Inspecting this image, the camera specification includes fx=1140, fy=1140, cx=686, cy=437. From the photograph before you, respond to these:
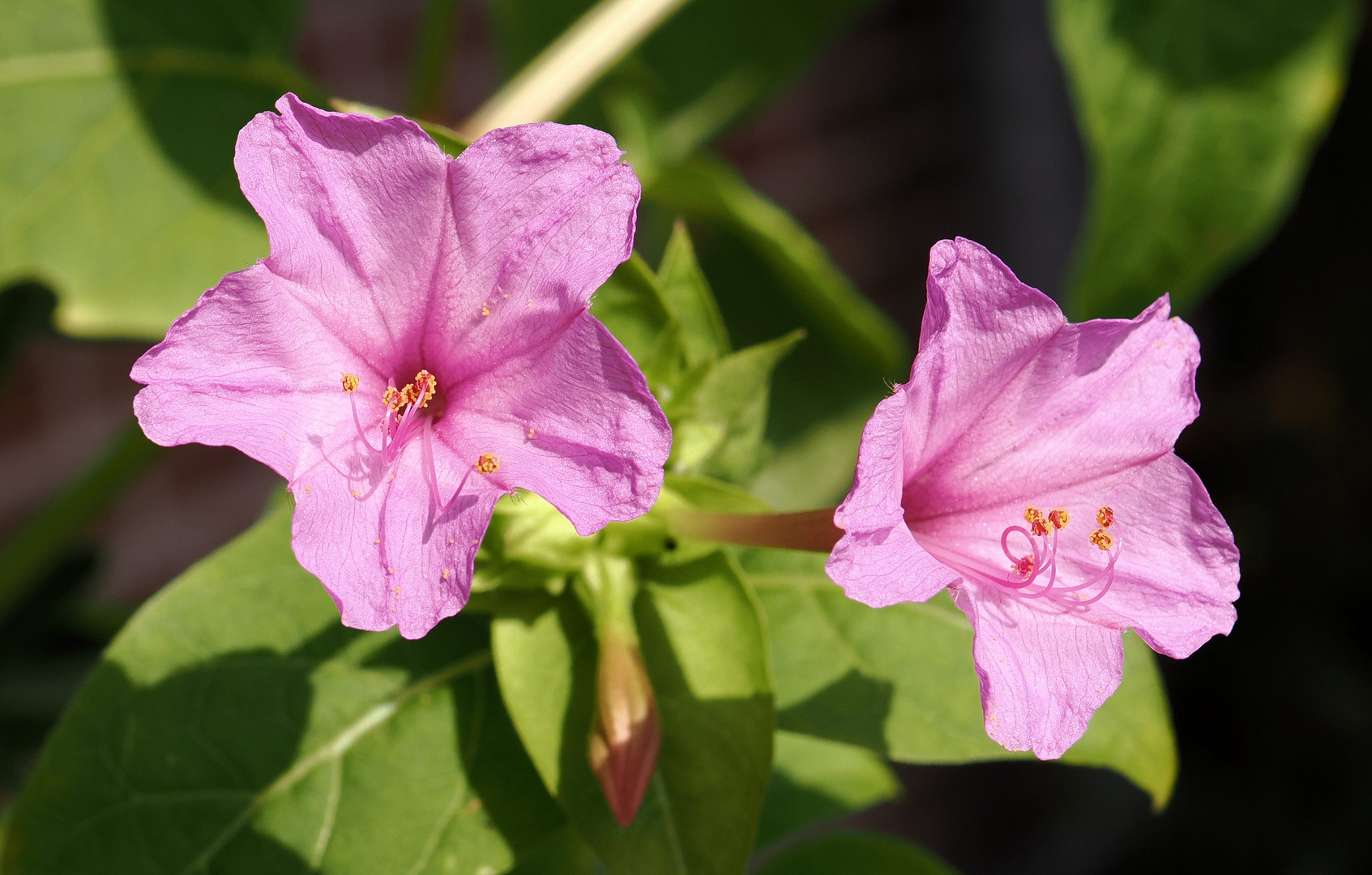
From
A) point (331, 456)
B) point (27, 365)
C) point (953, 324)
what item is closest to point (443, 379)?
point (331, 456)

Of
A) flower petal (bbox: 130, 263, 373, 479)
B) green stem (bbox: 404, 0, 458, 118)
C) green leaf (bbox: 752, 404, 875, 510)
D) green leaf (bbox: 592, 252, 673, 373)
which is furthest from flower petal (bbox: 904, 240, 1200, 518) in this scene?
green stem (bbox: 404, 0, 458, 118)

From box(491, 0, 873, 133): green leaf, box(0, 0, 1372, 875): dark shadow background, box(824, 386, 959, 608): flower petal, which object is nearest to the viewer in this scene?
box(824, 386, 959, 608): flower petal

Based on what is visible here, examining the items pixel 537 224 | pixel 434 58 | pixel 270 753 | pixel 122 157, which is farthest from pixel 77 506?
pixel 537 224

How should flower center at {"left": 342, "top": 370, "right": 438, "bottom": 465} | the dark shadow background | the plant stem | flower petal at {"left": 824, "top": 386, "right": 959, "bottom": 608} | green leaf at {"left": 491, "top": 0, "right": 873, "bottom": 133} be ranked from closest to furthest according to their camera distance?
flower petal at {"left": 824, "top": 386, "right": 959, "bottom": 608}
flower center at {"left": 342, "top": 370, "right": 438, "bottom": 465}
the plant stem
green leaf at {"left": 491, "top": 0, "right": 873, "bottom": 133}
the dark shadow background

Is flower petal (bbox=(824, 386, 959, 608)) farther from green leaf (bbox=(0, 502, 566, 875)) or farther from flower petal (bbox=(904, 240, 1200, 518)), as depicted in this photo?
green leaf (bbox=(0, 502, 566, 875))

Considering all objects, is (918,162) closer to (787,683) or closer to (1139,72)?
(1139,72)

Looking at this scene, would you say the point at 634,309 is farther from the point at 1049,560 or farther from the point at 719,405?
the point at 1049,560
